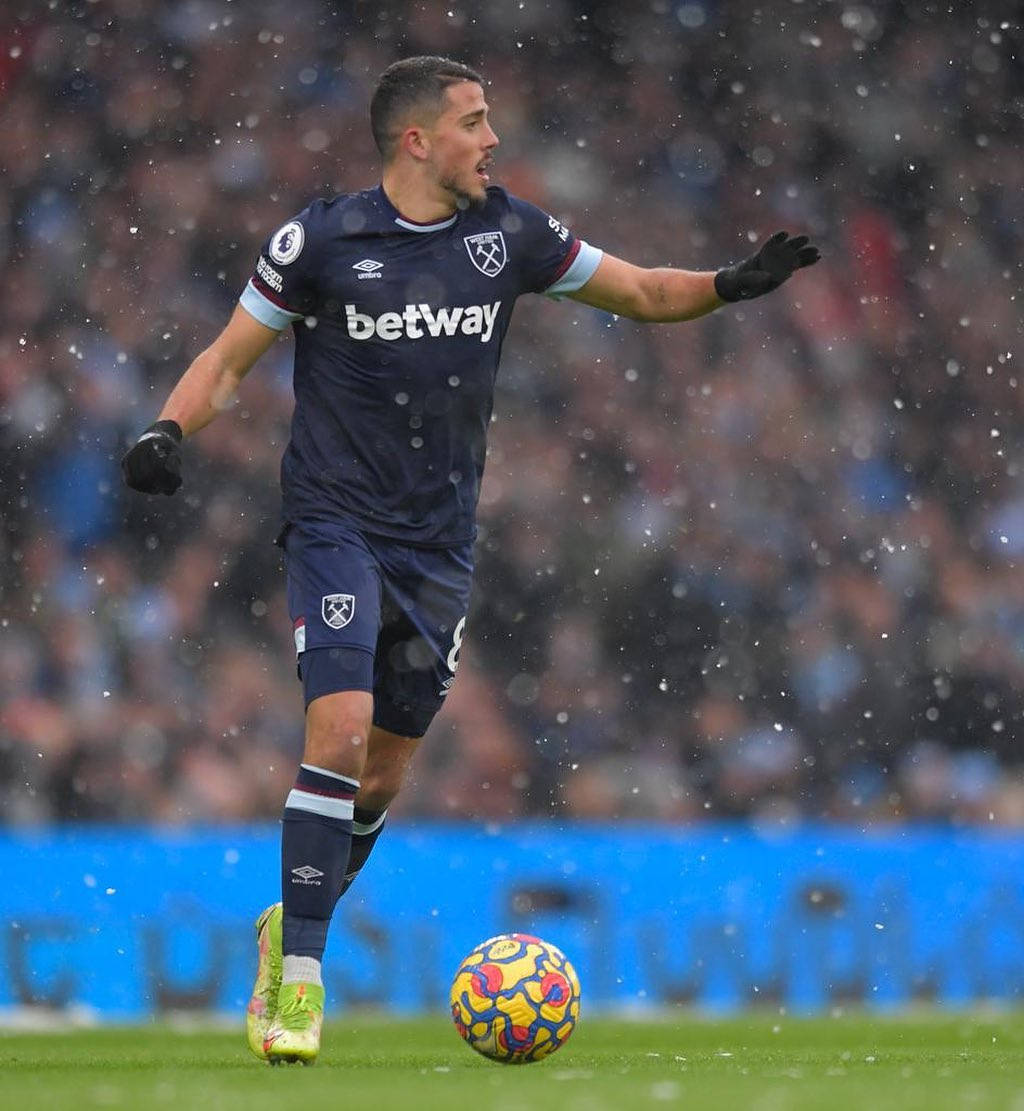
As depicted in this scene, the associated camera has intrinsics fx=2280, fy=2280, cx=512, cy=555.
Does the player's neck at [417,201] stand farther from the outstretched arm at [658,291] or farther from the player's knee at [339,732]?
the player's knee at [339,732]

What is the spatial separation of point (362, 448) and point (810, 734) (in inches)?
263

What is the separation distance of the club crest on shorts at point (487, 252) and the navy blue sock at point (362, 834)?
1.38 m

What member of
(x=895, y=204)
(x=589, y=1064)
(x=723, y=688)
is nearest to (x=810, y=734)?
(x=723, y=688)

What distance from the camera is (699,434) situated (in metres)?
12.5

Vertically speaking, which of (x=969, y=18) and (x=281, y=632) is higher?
(x=969, y=18)

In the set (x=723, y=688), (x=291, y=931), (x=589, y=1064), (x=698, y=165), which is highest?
(x=698, y=165)

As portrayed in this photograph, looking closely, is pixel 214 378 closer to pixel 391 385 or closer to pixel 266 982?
pixel 391 385

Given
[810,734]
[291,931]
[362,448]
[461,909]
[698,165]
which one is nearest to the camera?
[291,931]

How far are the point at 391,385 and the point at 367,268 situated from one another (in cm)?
28

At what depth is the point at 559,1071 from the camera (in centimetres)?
485

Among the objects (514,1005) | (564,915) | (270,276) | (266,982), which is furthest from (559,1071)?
(564,915)

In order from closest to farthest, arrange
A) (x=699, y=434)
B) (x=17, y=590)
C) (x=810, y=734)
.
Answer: (x=17, y=590), (x=810, y=734), (x=699, y=434)

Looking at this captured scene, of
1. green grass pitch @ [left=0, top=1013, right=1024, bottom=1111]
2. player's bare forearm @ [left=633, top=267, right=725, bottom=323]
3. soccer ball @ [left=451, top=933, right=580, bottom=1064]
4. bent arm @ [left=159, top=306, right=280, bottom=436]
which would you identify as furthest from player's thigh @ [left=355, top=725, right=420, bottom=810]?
player's bare forearm @ [left=633, top=267, right=725, bottom=323]

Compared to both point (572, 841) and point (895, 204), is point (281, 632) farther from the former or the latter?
point (895, 204)
